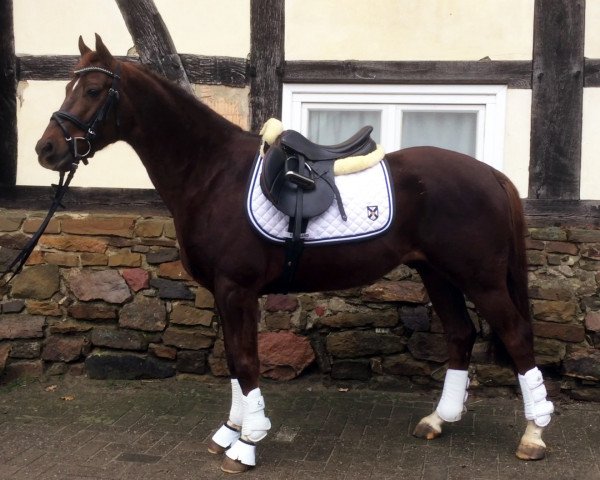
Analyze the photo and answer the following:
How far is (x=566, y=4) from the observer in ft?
16.7

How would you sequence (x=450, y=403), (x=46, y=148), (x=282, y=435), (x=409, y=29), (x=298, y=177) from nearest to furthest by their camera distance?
(x=46, y=148) < (x=298, y=177) < (x=450, y=403) < (x=282, y=435) < (x=409, y=29)

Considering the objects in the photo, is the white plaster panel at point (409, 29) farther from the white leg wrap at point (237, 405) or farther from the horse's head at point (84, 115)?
the white leg wrap at point (237, 405)

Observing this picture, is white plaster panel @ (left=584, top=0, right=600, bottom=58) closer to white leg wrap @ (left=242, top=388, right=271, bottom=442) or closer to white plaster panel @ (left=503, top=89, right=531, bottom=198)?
white plaster panel @ (left=503, top=89, right=531, bottom=198)

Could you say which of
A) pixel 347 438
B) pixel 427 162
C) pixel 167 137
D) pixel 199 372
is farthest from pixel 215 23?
pixel 347 438

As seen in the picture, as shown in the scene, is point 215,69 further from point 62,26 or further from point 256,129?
point 62,26

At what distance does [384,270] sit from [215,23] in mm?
2345

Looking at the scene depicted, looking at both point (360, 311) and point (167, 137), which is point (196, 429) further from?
point (167, 137)

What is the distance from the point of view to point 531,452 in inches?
159

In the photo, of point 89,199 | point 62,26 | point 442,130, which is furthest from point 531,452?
point 62,26

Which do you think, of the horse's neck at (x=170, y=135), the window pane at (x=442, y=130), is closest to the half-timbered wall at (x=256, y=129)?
the window pane at (x=442, y=130)

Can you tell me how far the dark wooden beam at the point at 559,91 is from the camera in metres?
5.07

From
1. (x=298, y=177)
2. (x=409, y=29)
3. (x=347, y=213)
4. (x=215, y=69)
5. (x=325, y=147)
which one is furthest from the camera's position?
(x=215, y=69)

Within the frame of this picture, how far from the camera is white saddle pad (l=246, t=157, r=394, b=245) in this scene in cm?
389

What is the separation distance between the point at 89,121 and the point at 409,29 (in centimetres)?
247
